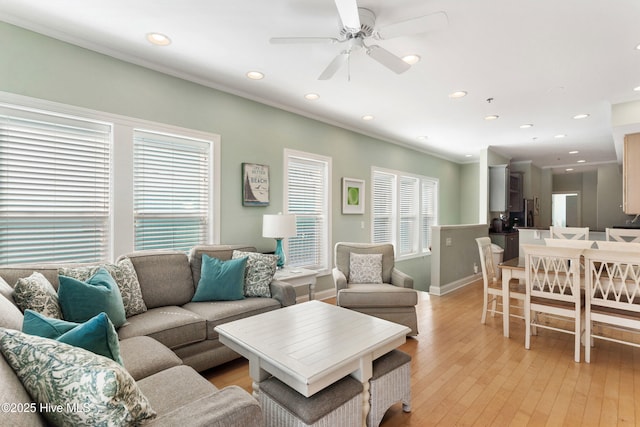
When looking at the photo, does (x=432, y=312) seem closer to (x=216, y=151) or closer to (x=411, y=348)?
(x=411, y=348)

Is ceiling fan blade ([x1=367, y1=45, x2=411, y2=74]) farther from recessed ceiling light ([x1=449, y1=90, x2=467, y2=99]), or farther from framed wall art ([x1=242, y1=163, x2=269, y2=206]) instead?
framed wall art ([x1=242, y1=163, x2=269, y2=206])

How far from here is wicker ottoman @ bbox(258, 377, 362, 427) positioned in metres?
1.53

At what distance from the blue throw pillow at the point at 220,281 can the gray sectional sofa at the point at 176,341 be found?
0.09 metres

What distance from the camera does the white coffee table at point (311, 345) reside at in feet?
5.14

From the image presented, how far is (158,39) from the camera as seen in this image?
2.61 metres

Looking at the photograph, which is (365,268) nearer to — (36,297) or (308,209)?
(308,209)

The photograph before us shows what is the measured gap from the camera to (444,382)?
245cm

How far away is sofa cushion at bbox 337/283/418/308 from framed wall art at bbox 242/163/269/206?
1.53m

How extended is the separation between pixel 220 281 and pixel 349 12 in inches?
93.1

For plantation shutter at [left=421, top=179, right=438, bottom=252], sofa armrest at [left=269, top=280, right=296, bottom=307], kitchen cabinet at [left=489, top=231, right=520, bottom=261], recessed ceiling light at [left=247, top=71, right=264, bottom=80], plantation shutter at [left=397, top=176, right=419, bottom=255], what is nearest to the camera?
sofa armrest at [left=269, top=280, right=296, bottom=307]

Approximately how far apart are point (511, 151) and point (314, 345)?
6.94 metres

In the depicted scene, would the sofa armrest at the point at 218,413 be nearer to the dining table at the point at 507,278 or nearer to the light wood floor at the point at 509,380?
the light wood floor at the point at 509,380

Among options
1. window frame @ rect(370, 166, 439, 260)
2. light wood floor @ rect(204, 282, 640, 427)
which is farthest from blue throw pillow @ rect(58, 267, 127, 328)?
window frame @ rect(370, 166, 439, 260)

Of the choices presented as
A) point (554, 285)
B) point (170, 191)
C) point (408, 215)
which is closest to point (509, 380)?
point (554, 285)
